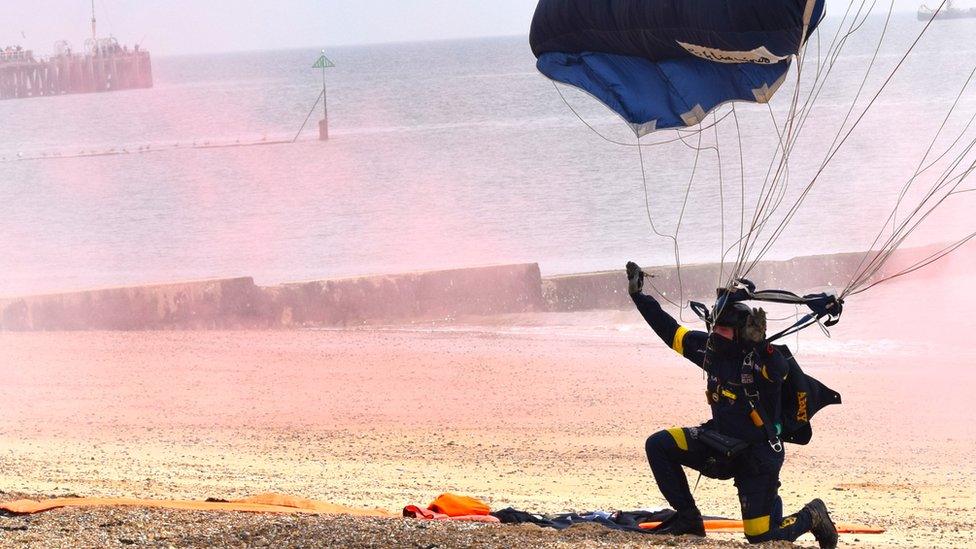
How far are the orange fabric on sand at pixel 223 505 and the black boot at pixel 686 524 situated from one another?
1.71 m

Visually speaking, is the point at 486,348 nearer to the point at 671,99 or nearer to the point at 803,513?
the point at 671,99

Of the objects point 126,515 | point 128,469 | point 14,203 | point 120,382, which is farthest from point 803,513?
point 14,203

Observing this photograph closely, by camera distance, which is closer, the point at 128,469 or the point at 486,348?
the point at 128,469

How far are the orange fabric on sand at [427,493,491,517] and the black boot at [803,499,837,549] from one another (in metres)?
1.95

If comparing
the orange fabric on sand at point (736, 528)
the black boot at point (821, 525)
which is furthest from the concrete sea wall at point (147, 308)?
the black boot at point (821, 525)

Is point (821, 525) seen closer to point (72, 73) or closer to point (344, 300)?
point (344, 300)

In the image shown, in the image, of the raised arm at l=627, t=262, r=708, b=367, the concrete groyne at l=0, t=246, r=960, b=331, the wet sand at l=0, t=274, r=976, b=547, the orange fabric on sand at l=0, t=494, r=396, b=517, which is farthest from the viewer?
the concrete groyne at l=0, t=246, r=960, b=331

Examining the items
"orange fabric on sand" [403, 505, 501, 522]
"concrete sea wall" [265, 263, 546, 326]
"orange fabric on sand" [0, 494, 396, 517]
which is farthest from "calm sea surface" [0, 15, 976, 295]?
"concrete sea wall" [265, 263, 546, 326]

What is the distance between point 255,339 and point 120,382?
3065 mm

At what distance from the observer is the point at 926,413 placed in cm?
1257

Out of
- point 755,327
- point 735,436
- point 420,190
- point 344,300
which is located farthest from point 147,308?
point 420,190

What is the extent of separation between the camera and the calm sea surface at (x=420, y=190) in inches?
1144

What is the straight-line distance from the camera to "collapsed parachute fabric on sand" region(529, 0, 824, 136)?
6816 millimetres

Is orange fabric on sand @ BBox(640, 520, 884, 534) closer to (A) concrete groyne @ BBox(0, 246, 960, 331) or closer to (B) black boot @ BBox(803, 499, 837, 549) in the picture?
(B) black boot @ BBox(803, 499, 837, 549)
